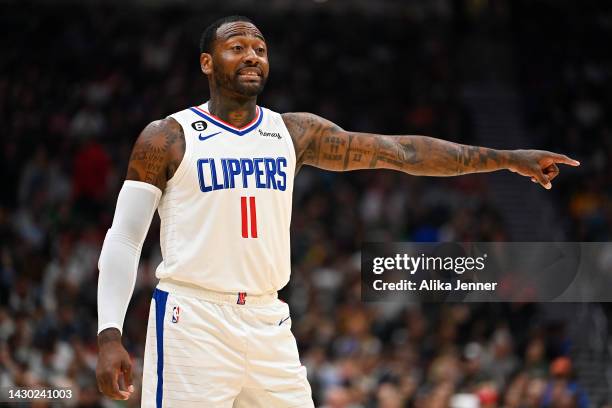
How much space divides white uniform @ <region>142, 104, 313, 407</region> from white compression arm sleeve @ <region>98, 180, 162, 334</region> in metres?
0.12

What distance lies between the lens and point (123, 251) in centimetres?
434

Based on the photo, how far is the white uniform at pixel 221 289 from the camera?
429 centimetres

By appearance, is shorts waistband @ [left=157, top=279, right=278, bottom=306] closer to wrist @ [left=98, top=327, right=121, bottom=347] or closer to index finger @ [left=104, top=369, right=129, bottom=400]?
wrist @ [left=98, top=327, right=121, bottom=347]

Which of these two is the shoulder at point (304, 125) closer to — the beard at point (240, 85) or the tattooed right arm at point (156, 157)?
the beard at point (240, 85)

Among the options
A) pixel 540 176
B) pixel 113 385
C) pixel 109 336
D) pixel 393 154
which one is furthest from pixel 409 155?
pixel 113 385

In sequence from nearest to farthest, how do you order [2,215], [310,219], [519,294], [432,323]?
1. [519,294]
2. [432,323]
3. [2,215]
4. [310,219]

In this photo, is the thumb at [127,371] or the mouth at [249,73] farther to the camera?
the mouth at [249,73]

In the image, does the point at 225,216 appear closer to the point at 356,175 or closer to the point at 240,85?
the point at 240,85

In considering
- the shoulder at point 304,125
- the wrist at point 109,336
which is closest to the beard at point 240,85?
the shoulder at point 304,125

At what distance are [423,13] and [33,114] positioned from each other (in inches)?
287

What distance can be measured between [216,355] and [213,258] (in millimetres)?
402

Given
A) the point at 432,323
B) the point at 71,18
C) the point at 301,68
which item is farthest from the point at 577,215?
the point at 71,18

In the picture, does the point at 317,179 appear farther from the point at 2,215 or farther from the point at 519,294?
the point at 519,294

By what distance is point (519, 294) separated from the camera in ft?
24.3
